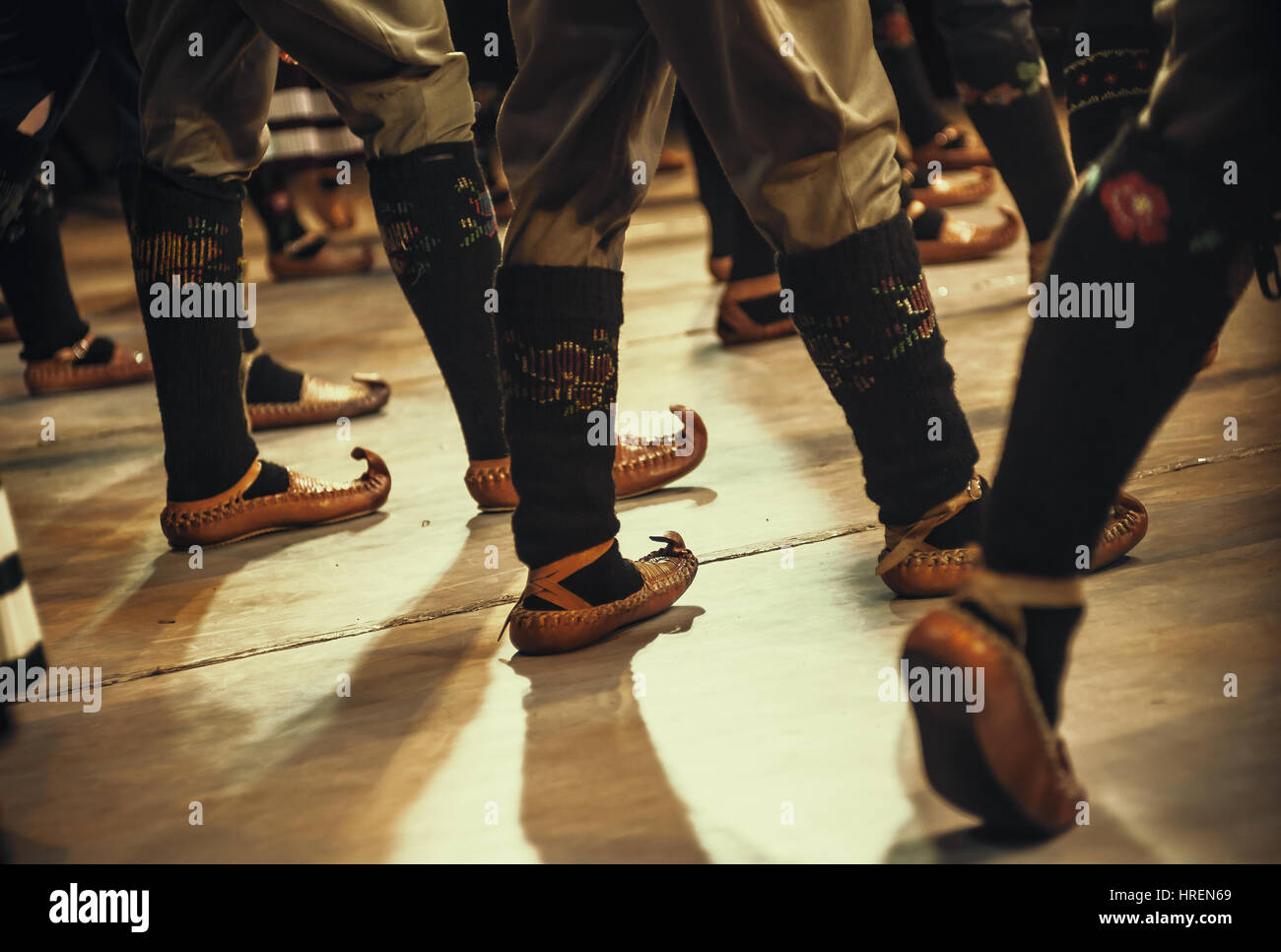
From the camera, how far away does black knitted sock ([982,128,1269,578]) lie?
774mm

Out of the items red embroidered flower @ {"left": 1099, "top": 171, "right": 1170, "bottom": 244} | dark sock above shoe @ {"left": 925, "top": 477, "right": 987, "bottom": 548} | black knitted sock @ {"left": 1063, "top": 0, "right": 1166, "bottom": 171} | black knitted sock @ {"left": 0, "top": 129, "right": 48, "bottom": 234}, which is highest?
black knitted sock @ {"left": 1063, "top": 0, "right": 1166, "bottom": 171}

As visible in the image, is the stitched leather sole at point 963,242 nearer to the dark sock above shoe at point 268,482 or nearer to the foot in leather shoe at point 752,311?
the foot in leather shoe at point 752,311

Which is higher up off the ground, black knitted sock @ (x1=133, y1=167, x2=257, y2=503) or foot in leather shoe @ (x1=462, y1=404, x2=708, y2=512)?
black knitted sock @ (x1=133, y1=167, x2=257, y2=503)

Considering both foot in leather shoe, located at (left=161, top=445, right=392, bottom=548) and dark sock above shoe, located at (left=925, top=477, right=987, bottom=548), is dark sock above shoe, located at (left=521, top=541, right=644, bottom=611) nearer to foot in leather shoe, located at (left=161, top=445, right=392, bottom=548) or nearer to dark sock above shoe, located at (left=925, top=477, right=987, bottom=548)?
dark sock above shoe, located at (left=925, top=477, right=987, bottom=548)

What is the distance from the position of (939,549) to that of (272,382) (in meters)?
1.41

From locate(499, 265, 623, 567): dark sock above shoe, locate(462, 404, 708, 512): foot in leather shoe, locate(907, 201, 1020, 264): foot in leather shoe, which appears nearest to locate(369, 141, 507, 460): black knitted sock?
locate(462, 404, 708, 512): foot in leather shoe

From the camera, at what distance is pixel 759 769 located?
98cm

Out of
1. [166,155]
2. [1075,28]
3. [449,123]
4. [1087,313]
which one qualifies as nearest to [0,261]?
[166,155]

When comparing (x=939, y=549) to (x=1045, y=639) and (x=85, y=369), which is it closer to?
(x=1045, y=639)

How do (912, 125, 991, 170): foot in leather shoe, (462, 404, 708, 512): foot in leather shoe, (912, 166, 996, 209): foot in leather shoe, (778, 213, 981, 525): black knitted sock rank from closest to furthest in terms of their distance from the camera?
(778, 213, 981, 525): black knitted sock
(462, 404, 708, 512): foot in leather shoe
(912, 166, 996, 209): foot in leather shoe
(912, 125, 991, 170): foot in leather shoe

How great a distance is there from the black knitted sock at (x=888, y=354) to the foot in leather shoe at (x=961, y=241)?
175 cm

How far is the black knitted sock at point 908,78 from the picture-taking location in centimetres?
350

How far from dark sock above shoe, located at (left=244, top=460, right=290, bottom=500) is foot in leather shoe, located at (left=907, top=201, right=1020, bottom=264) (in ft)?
5.42
